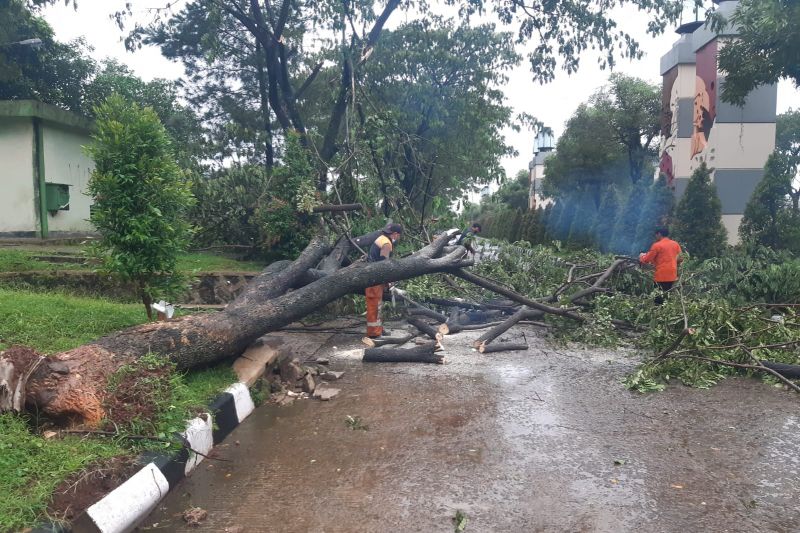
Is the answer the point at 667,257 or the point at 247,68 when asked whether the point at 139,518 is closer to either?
the point at 667,257

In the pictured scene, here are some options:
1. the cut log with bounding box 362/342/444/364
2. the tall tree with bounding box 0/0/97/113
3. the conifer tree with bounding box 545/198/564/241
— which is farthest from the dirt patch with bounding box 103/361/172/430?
the conifer tree with bounding box 545/198/564/241

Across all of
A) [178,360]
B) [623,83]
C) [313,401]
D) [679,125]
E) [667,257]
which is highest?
[623,83]

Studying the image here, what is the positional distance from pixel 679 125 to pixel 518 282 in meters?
17.9

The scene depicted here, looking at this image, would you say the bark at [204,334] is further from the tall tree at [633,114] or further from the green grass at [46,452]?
the tall tree at [633,114]

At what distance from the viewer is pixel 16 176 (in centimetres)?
1378

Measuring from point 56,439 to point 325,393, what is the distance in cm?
265

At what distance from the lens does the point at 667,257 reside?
9.27m

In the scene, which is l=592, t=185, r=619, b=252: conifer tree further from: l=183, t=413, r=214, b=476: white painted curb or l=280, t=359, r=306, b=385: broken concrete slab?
l=183, t=413, r=214, b=476: white painted curb

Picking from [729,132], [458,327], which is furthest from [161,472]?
[729,132]

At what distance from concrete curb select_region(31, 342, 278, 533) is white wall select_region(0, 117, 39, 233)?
11.0m

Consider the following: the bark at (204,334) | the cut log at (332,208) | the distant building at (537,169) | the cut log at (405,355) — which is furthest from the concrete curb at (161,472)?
the distant building at (537,169)

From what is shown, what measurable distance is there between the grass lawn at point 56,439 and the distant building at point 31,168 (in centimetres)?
785

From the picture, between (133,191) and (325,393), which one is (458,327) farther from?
(133,191)

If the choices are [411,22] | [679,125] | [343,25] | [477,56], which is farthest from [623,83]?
[343,25]
